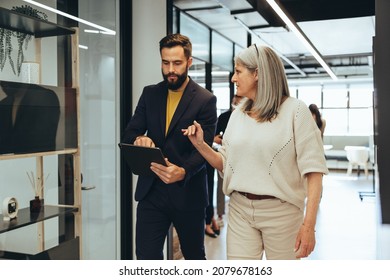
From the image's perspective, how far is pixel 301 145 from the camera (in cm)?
137

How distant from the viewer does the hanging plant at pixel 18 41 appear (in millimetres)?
1695

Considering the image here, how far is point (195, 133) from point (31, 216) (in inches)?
34.1

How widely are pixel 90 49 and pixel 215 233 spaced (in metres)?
2.11

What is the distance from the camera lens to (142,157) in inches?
63.2

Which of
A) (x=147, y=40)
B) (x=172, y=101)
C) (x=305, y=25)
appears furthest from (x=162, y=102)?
(x=305, y=25)

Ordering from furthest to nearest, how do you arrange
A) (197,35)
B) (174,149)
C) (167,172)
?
(197,35)
(174,149)
(167,172)

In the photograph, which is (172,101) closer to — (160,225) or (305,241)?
(160,225)

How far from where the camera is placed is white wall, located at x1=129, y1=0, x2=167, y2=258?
2.48 meters

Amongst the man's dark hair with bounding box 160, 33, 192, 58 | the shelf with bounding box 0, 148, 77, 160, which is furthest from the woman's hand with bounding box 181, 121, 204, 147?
the shelf with bounding box 0, 148, 77, 160

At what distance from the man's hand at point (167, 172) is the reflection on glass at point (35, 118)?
56 cm

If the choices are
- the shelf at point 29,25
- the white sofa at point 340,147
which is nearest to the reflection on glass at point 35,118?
the shelf at point 29,25

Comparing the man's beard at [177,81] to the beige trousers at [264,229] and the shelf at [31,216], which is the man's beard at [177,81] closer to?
the beige trousers at [264,229]

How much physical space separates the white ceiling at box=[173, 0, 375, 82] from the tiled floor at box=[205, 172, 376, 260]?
181 centimetres
